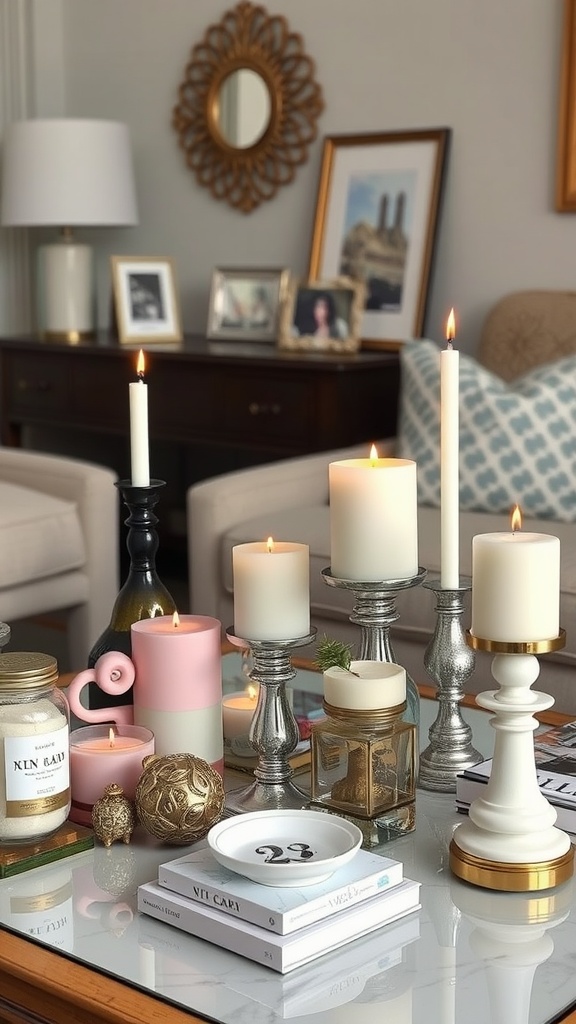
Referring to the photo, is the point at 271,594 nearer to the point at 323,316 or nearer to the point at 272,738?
the point at 272,738

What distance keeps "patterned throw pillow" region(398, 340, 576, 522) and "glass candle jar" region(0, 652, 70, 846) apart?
4.61ft

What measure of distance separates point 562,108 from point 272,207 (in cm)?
93

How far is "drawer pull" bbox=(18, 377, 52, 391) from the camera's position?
3.58 metres

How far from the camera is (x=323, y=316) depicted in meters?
3.21

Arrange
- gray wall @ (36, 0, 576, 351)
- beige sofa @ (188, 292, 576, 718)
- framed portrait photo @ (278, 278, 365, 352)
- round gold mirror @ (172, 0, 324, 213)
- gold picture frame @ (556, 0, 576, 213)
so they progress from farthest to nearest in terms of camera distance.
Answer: round gold mirror @ (172, 0, 324, 213)
framed portrait photo @ (278, 278, 365, 352)
gray wall @ (36, 0, 576, 351)
gold picture frame @ (556, 0, 576, 213)
beige sofa @ (188, 292, 576, 718)

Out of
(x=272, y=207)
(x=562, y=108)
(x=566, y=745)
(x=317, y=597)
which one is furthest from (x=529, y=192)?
(x=566, y=745)

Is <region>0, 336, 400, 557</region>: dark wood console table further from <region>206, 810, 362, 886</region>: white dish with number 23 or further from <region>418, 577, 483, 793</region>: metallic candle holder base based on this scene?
<region>206, 810, 362, 886</region>: white dish with number 23

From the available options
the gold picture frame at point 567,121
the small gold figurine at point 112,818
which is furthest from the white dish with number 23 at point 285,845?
the gold picture frame at point 567,121

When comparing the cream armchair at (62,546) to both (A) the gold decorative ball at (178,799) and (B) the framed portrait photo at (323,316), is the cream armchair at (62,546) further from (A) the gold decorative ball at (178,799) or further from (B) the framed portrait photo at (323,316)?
(A) the gold decorative ball at (178,799)

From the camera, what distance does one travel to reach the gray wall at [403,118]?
→ 9.78 feet

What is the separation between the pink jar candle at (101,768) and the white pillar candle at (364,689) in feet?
0.63

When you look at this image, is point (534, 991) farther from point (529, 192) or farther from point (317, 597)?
point (529, 192)

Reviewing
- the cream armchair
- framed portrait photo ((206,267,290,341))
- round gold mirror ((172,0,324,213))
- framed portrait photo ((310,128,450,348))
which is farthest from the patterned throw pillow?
round gold mirror ((172,0,324,213))

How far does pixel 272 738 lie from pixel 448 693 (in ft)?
0.67
